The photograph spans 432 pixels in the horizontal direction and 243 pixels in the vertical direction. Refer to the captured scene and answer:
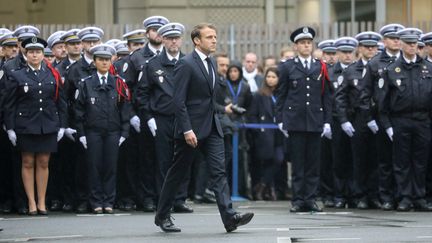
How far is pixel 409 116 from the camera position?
20609 millimetres

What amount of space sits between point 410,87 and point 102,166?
413cm

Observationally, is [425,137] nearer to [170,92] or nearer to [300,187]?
[300,187]

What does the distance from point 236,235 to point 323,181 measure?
5.71 metres

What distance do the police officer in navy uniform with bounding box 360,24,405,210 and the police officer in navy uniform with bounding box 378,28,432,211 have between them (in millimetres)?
256

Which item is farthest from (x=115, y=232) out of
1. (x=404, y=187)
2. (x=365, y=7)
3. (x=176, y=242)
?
(x=365, y=7)

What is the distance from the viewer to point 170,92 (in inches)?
805

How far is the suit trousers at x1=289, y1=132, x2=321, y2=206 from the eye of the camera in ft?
66.8

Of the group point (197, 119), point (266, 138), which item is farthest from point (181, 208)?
point (266, 138)

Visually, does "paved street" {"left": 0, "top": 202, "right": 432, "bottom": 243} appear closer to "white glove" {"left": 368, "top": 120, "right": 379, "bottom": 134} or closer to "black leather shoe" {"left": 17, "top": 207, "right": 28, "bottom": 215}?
"black leather shoe" {"left": 17, "top": 207, "right": 28, "bottom": 215}

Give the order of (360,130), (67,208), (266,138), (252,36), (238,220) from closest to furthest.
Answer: (238,220), (67,208), (360,130), (266,138), (252,36)

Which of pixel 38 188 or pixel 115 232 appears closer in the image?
pixel 115 232

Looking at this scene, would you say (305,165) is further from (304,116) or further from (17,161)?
(17,161)

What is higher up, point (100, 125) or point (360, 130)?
→ point (100, 125)

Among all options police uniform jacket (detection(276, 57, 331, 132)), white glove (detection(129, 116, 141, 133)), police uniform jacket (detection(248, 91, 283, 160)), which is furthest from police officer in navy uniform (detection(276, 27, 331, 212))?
police uniform jacket (detection(248, 91, 283, 160))
